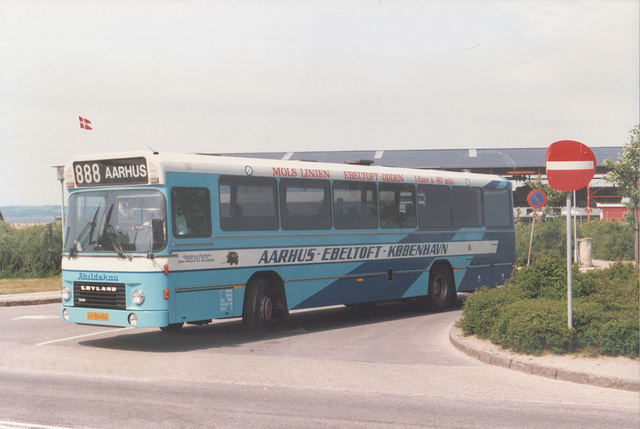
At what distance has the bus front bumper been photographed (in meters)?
12.6

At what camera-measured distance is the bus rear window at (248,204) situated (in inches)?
543

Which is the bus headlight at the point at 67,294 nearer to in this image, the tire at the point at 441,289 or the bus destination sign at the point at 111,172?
the bus destination sign at the point at 111,172

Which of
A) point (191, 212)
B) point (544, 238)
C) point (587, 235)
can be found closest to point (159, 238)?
point (191, 212)

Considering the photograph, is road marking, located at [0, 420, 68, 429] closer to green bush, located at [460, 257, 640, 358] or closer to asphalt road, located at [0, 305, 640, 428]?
asphalt road, located at [0, 305, 640, 428]

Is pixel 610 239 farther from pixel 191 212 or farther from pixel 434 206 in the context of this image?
pixel 191 212

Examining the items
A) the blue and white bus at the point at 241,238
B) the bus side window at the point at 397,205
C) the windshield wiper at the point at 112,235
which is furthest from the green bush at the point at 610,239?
the windshield wiper at the point at 112,235

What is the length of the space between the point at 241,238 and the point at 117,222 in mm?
2040

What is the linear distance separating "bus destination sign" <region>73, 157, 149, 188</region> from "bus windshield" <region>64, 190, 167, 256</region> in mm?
165

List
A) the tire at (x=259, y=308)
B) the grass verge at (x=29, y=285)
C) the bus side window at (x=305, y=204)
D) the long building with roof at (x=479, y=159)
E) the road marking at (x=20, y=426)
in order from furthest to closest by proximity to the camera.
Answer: the long building with roof at (x=479, y=159) → the grass verge at (x=29, y=285) → the bus side window at (x=305, y=204) → the tire at (x=259, y=308) → the road marking at (x=20, y=426)

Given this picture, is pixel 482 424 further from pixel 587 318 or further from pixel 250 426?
pixel 587 318

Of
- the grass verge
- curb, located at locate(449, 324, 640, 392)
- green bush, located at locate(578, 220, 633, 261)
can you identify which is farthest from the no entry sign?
green bush, located at locate(578, 220, 633, 261)

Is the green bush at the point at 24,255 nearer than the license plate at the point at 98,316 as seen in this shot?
No

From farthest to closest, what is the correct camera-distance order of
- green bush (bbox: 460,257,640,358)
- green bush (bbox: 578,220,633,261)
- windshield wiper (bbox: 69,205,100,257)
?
green bush (bbox: 578,220,633,261) < windshield wiper (bbox: 69,205,100,257) < green bush (bbox: 460,257,640,358)

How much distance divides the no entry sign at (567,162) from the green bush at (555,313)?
1813 mm
